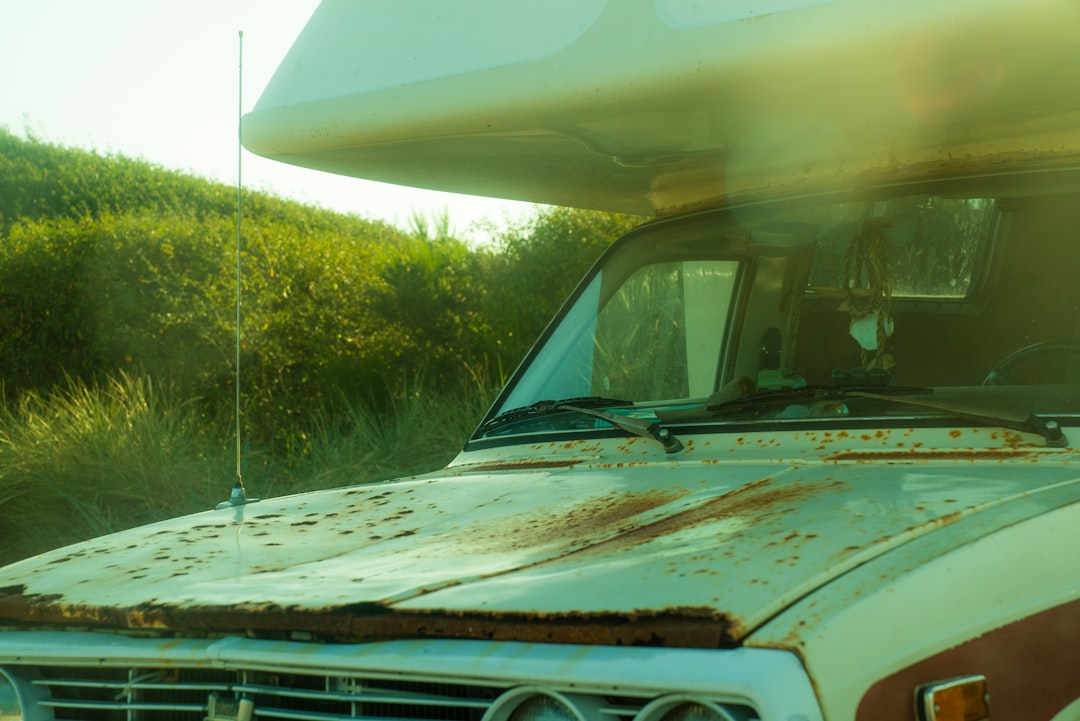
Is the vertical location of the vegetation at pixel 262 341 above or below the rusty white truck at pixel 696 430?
above

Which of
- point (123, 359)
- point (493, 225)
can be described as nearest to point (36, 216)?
point (123, 359)

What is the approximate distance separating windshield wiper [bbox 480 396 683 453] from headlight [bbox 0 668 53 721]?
1.44 meters

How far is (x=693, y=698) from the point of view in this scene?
146 centimetres

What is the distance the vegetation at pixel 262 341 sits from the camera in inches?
340

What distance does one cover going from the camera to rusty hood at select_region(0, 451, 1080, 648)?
1.63 meters

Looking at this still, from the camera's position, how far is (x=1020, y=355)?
9.34 ft

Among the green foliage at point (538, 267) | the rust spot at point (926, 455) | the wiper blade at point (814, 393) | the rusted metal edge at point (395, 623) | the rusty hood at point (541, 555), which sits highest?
the green foliage at point (538, 267)

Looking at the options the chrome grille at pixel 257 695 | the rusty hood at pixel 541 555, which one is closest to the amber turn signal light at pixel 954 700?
the rusty hood at pixel 541 555

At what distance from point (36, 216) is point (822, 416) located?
13.8 meters

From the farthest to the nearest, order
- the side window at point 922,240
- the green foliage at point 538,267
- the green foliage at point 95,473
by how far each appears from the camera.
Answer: the green foliage at point 538,267, the green foliage at point 95,473, the side window at point 922,240

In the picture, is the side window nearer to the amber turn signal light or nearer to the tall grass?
the amber turn signal light

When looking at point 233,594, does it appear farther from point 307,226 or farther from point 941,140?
point 307,226

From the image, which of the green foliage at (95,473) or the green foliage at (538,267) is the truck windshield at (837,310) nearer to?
the green foliage at (95,473)

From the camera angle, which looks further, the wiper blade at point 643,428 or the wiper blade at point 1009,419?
the wiper blade at point 643,428
